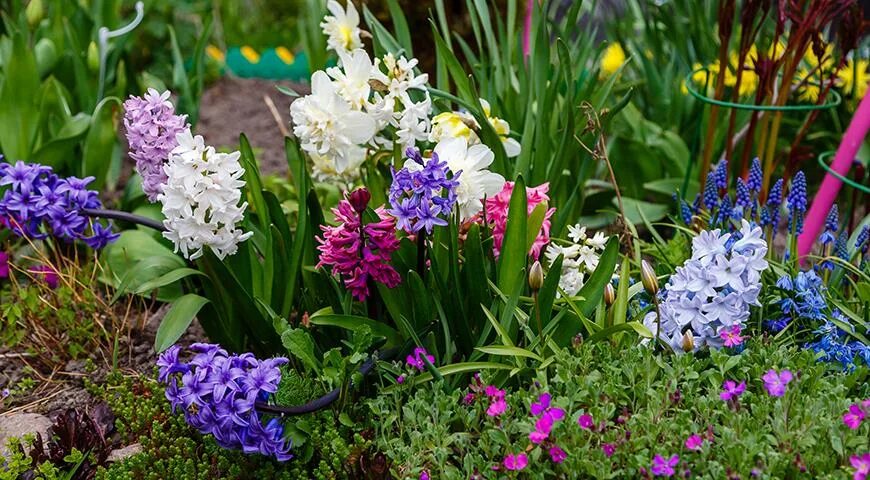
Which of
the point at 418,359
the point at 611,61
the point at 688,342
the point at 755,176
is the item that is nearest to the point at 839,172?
the point at 755,176

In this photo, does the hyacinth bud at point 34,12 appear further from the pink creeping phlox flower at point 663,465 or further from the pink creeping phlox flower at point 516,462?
the pink creeping phlox flower at point 663,465

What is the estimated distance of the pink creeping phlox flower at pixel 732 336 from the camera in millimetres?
1703

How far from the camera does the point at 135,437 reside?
1.95 m

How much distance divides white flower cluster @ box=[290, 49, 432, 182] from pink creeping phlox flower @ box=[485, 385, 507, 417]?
1.65 ft

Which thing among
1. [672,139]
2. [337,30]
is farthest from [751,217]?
[337,30]

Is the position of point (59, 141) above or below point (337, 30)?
below

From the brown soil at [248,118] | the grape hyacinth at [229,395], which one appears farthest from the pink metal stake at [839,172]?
the brown soil at [248,118]

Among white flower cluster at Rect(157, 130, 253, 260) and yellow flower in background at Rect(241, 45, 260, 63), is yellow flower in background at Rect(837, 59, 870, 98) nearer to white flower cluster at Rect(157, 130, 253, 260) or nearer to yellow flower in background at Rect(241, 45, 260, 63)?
white flower cluster at Rect(157, 130, 253, 260)

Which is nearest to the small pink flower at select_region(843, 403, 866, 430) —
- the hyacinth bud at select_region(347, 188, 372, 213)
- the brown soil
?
the hyacinth bud at select_region(347, 188, 372, 213)

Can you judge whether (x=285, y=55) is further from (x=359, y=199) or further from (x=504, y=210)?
(x=359, y=199)

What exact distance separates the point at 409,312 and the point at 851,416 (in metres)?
0.85

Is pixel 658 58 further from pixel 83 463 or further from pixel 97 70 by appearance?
pixel 83 463

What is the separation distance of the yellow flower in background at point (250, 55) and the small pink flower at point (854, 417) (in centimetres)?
400

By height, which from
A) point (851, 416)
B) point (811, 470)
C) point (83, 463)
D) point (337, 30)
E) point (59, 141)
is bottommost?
point (83, 463)
